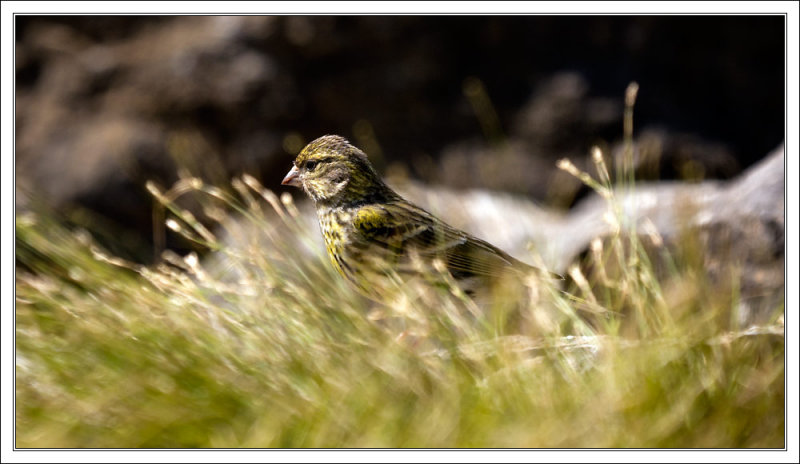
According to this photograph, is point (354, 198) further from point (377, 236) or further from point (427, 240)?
point (427, 240)

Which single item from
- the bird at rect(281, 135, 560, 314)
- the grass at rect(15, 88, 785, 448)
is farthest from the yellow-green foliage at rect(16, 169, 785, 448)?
the bird at rect(281, 135, 560, 314)

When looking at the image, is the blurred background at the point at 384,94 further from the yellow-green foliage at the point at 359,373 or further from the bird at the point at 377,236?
the yellow-green foliage at the point at 359,373

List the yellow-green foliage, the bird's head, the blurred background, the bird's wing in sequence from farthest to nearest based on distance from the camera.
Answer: the blurred background < the bird's head < the bird's wing < the yellow-green foliage

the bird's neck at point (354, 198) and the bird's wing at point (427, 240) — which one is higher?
the bird's neck at point (354, 198)

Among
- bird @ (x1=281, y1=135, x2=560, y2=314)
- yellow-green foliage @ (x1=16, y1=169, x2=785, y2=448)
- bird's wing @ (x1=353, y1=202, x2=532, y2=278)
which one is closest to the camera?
yellow-green foliage @ (x1=16, y1=169, x2=785, y2=448)

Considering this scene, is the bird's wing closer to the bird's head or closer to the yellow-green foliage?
the bird's head

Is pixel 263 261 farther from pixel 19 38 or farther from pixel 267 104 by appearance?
pixel 19 38

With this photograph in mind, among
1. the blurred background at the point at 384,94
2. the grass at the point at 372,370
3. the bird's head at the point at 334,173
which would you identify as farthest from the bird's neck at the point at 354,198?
the blurred background at the point at 384,94
